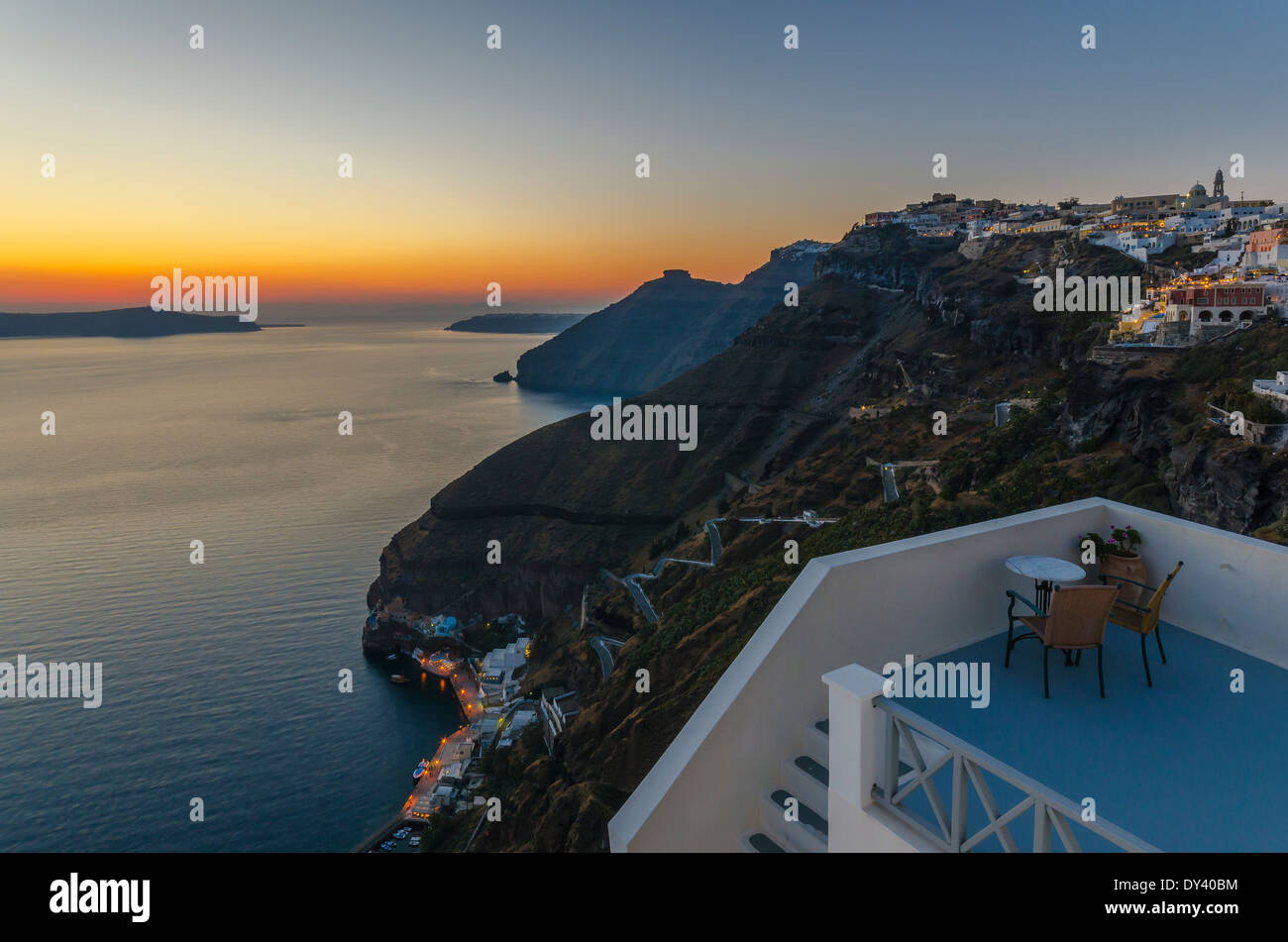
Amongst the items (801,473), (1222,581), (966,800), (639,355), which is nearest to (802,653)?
(966,800)

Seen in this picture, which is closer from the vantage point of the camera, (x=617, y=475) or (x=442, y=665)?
(x=442, y=665)

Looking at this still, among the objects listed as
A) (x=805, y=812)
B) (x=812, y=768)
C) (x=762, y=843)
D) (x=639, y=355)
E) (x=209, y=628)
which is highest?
(x=639, y=355)

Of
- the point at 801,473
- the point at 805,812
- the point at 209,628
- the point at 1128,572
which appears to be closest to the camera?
the point at 805,812

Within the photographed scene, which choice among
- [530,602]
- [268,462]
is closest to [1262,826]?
[530,602]

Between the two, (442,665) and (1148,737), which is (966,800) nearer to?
(1148,737)

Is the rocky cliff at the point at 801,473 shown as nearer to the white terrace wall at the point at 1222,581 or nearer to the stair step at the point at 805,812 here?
the stair step at the point at 805,812

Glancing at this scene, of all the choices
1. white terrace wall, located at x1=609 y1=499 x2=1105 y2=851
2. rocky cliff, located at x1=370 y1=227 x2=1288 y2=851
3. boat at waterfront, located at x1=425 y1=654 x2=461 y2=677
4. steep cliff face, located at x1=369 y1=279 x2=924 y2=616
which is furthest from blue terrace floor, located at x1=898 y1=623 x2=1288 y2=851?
steep cliff face, located at x1=369 y1=279 x2=924 y2=616
